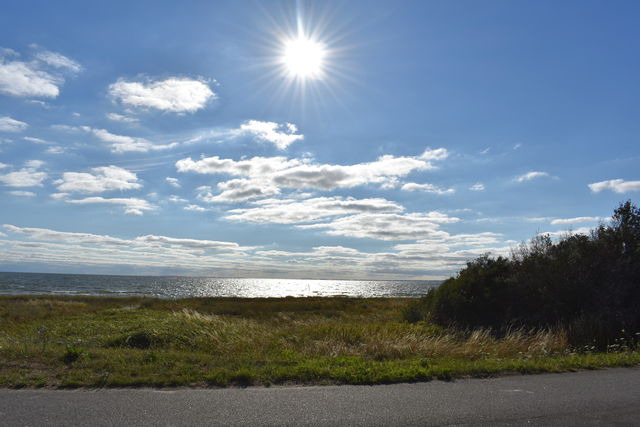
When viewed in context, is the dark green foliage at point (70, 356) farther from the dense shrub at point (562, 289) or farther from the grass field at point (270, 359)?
the dense shrub at point (562, 289)

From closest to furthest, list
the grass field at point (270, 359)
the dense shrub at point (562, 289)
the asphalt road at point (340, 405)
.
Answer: the asphalt road at point (340, 405) < the grass field at point (270, 359) < the dense shrub at point (562, 289)

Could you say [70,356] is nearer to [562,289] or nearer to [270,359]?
[270,359]

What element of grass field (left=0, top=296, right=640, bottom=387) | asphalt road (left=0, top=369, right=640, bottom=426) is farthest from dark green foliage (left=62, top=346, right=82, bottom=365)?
asphalt road (left=0, top=369, right=640, bottom=426)

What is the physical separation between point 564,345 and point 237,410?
33.0ft

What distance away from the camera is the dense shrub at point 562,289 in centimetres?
1408

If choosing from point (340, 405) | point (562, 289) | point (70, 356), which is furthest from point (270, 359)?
point (562, 289)

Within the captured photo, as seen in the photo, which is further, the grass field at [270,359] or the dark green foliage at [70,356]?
the dark green foliage at [70,356]

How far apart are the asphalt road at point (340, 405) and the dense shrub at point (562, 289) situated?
7681 mm

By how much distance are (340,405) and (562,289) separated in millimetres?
12993

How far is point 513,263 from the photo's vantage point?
59.7 ft

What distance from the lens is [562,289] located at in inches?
609

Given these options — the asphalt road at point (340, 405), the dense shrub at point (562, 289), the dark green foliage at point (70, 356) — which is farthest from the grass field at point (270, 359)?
the dense shrub at point (562, 289)

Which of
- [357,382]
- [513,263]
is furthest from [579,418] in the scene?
[513,263]

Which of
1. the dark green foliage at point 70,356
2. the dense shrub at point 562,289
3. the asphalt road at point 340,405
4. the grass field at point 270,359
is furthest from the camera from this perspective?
the dense shrub at point 562,289
